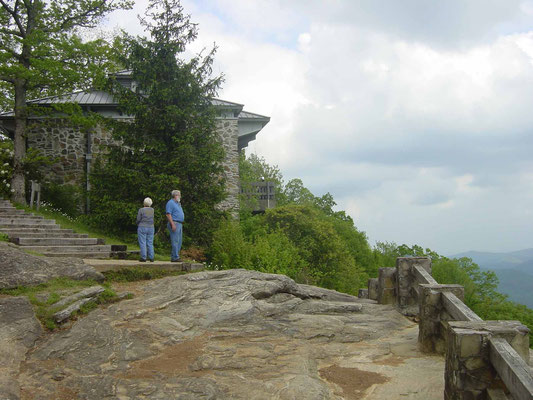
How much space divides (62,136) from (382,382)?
808 inches

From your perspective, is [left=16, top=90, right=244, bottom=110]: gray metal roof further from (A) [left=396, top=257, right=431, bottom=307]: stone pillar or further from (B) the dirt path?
(B) the dirt path

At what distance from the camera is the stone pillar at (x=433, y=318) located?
282 inches

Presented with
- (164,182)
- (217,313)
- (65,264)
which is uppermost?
(164,182)

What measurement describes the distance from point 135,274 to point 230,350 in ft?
13.4

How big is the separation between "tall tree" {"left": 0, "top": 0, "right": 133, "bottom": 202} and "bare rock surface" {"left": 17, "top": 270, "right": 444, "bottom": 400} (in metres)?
13.6

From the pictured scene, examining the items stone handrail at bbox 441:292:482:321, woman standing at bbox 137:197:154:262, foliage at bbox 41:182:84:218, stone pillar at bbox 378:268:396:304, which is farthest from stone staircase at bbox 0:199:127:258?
stone handrail at bbox 441:292:482:321

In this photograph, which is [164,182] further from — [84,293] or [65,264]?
[84,293]

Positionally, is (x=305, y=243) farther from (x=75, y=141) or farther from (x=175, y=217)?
(x=75, y=141)

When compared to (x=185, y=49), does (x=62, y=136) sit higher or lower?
lower

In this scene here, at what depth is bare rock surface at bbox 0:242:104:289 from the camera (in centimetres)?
786

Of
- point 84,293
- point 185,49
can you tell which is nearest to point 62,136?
point 185,49

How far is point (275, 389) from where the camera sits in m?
5.36

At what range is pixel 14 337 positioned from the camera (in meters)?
6.13

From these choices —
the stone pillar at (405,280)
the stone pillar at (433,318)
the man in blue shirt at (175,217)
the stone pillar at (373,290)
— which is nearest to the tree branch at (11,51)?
the man in blue shirt at (175,217)
